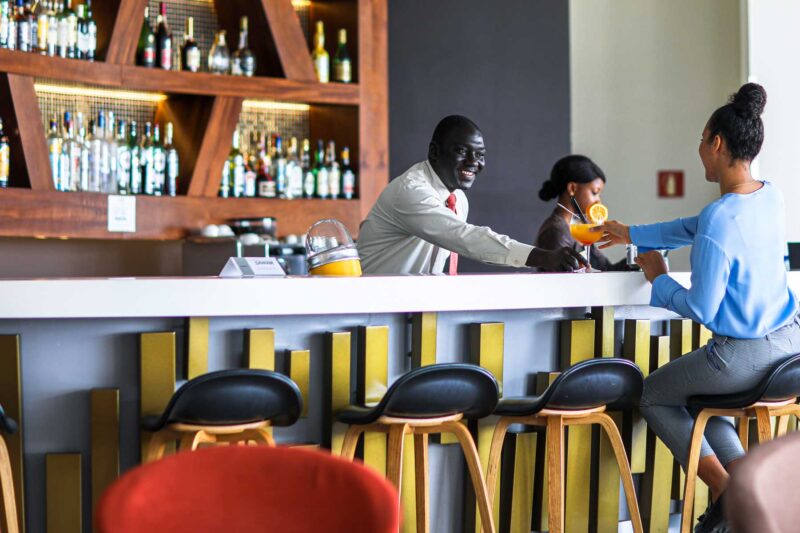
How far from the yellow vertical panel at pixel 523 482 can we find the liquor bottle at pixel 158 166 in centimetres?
230

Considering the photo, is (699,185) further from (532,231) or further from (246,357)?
Result: (246,357)

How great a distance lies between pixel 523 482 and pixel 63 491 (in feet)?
4.26

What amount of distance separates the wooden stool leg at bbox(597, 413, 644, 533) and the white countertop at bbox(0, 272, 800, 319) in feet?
1.18

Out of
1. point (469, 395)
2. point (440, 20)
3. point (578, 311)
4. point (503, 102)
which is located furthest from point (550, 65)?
point (469, 395)

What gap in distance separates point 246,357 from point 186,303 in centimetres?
25

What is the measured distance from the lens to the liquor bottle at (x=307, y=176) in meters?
4.97

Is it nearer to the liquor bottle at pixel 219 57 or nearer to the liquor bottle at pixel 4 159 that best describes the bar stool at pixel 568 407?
the liquor bottle at pixel 4 159

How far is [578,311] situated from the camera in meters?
3.07

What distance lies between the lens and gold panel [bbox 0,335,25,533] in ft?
7.93

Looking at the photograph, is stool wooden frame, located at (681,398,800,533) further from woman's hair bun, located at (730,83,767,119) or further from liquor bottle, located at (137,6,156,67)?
liquor bottle, located at (137,6,156,67)

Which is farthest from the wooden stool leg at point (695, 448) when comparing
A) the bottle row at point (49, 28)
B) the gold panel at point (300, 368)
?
the bottle row at point (49, 28)

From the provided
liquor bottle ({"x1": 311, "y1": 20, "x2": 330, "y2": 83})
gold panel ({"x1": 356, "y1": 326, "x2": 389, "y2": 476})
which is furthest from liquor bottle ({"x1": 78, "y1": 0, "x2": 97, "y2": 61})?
gold panel ({"x1": 356, "y1": 326, "x2": 389, "y2": 476})

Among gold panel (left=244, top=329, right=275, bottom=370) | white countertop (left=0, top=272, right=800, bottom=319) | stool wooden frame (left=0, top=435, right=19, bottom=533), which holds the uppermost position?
white countertop (left=0, top=272, right=800, bottom=319)

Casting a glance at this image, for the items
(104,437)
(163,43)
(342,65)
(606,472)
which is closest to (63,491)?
(104,437)
